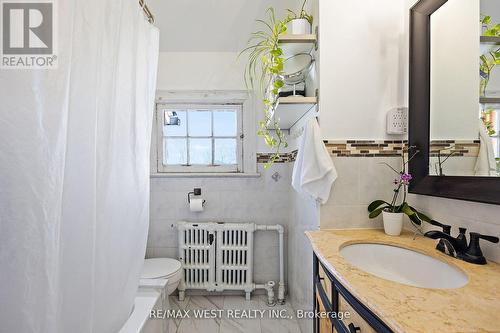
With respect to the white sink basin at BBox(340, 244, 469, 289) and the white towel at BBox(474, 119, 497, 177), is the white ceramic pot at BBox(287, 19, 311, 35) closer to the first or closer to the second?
the white towel at BBox(474, 119, 497, 177)

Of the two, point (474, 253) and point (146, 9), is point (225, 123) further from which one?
point (474, 253)

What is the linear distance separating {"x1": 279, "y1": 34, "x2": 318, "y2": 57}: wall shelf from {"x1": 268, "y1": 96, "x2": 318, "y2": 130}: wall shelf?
0.28m

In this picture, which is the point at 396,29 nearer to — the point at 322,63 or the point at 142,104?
the point at 322,63

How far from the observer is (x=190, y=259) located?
209 cm

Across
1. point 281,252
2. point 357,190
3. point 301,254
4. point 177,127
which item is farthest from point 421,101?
point 177,127

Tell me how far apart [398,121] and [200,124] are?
1.63 m

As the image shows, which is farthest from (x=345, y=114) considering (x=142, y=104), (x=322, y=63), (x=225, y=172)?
(x=225, y=172)

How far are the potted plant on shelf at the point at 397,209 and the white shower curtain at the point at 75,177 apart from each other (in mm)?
1136

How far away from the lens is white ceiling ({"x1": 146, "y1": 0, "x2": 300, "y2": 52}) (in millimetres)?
1817

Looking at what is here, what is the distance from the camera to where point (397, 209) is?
1.11m

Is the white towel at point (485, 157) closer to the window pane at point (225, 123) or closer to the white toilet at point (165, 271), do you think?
the window pane at point (225, 123)

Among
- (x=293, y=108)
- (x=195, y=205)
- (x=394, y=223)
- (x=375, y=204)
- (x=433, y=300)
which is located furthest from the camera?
(x=195, y=205)

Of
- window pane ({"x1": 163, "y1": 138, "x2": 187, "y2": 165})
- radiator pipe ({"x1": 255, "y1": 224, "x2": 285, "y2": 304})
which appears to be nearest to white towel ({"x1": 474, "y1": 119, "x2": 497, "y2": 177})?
radiator pipe ({"x1": 255, "y1": 224, "x2": 285, "y2": 304})

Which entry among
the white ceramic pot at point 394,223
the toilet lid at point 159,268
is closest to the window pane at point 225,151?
the toilet lid at point 159,268
